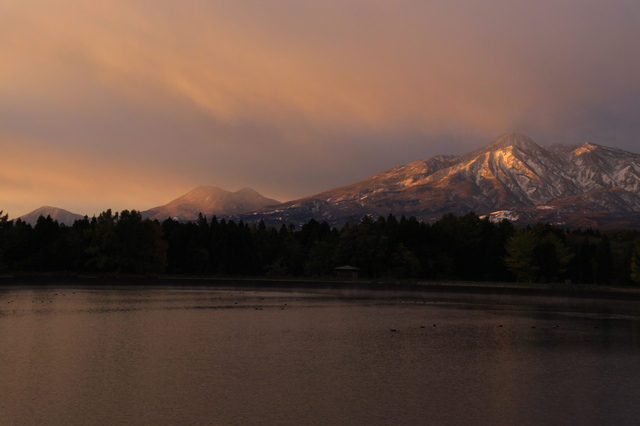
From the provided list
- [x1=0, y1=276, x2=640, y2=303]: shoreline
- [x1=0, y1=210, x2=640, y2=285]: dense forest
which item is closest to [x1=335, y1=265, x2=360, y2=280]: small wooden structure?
[x1=0, y1=210, x2=640, y2=285]: dense forest

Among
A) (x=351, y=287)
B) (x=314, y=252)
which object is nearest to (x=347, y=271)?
(x=314, y=252)

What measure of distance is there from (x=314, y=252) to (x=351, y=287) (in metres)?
35.5

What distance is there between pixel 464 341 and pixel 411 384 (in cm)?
1283

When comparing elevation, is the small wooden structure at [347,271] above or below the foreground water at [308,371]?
above

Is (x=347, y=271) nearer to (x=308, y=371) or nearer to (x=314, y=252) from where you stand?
(x=314, y=252)

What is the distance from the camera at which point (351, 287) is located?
93.1m

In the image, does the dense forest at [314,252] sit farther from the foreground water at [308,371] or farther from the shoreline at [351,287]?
the foreground water at [308,371]

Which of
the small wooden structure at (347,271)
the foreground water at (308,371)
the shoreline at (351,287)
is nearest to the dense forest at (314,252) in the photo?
the small wooden structure at (347,271)

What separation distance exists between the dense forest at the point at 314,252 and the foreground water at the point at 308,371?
75.5 meters

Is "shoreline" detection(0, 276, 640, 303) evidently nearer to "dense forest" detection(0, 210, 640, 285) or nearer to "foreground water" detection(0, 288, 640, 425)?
"dense forest" detection(0, 210, 640, 285)

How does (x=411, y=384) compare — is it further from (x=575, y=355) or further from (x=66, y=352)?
(x=66, y=352)

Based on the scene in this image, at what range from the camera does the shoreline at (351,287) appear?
8112 cm

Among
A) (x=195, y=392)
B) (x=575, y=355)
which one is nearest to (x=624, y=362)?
(x=575, y=355)

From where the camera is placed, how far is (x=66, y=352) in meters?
25.7
